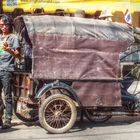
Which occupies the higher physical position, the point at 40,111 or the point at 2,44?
the point at 2,44

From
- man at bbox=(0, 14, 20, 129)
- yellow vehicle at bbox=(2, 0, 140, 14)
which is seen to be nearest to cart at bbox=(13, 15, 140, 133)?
man at bbox=(0, 14, 20, 129)

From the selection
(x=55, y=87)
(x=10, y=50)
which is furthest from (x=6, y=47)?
(x=55, y=87)

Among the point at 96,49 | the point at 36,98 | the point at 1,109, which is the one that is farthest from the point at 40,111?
the point at 96,49

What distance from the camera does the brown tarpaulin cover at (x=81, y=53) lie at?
31.3 ft

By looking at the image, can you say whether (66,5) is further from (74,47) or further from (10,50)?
(10,50)

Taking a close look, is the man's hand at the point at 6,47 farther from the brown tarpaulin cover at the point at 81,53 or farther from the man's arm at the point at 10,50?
the brown tarpaulin cover at the point at 81,53

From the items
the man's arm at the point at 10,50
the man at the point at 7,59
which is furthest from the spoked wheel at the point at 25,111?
the man's arm at the point at 10,50

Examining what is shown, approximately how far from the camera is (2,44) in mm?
9758

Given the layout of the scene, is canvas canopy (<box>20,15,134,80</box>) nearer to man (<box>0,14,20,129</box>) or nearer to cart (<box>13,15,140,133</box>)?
cart (<box>13,15,140,133</box>)

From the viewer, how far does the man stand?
9.73 metres

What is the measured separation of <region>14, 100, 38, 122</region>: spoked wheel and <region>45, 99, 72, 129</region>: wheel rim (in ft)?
1.41

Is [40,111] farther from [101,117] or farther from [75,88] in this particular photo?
[101,117]

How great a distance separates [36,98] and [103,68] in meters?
1.34

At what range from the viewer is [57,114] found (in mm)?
9656
